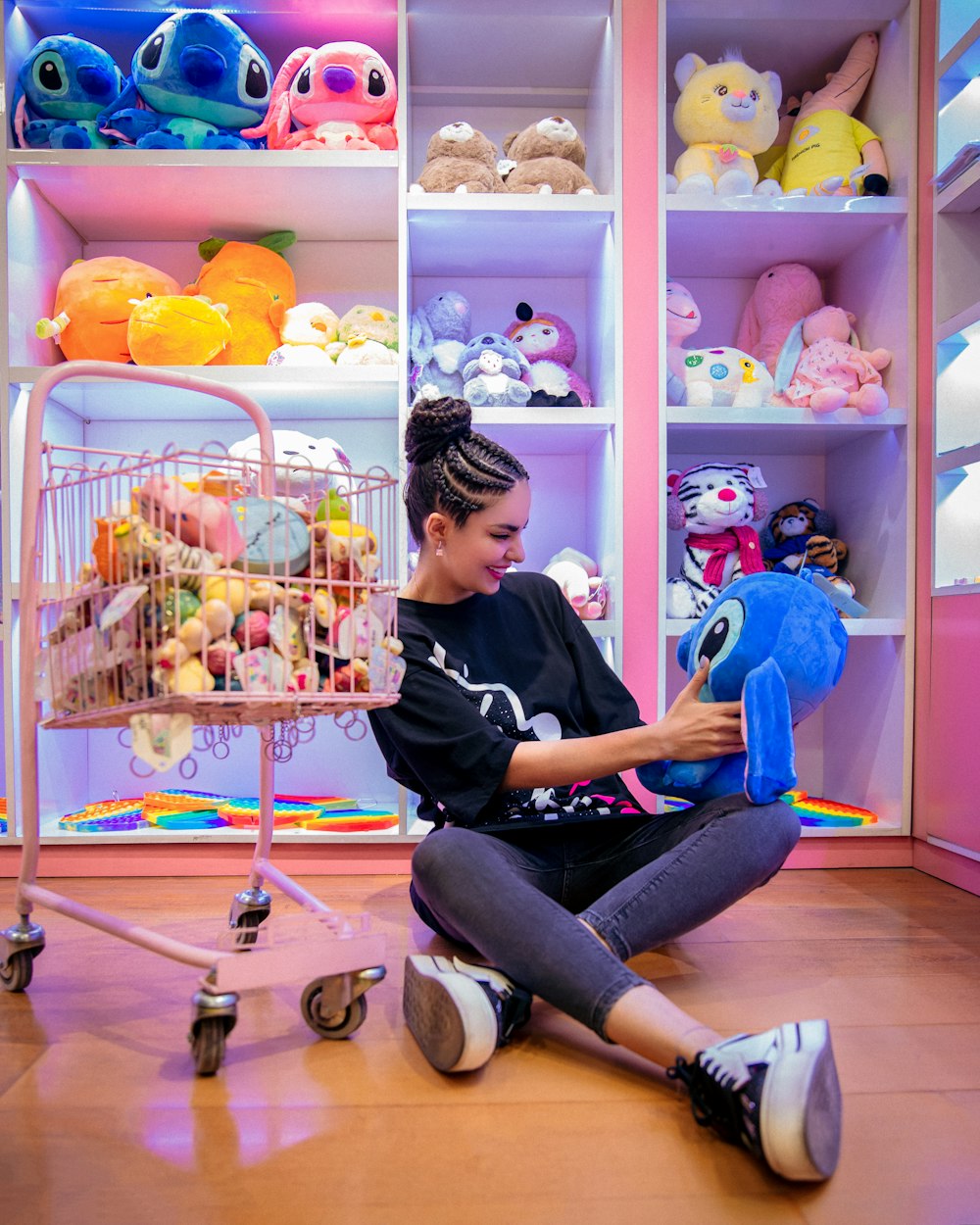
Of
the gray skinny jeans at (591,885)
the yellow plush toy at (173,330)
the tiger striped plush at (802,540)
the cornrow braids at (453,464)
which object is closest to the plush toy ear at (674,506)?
the tiger striped plush at (802,540)

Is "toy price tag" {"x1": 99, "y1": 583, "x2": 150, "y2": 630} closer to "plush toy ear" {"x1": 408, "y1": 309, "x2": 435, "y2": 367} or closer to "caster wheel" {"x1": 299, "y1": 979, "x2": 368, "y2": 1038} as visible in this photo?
"caster wheel" {"x1": 299, "y1": 979, "x2": 368, "y2": 1038}

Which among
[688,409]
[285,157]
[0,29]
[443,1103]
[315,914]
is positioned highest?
[0,29]

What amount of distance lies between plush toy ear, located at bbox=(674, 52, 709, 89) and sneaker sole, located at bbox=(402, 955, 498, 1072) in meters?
1.80

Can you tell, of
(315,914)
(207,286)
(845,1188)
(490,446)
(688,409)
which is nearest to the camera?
(845,1188)

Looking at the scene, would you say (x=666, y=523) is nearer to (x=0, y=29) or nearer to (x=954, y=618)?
(x=954, y=618)

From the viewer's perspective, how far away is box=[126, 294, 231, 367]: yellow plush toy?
6.03 ft

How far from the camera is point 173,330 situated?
184 centimetres

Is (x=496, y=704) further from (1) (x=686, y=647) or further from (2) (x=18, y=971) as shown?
(2) (x=18, y=971)

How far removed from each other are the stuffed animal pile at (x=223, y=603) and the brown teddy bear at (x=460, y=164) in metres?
1.04

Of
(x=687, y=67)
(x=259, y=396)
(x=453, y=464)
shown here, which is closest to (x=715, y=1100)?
(x=453, y=464)

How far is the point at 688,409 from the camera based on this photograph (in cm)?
185

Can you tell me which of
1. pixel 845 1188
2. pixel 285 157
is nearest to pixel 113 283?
pixel 285 157

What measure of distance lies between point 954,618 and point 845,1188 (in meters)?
1.18

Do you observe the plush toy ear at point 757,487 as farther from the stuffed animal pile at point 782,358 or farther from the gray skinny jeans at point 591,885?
the gray skinny jeans at point 591,885
